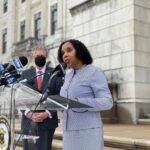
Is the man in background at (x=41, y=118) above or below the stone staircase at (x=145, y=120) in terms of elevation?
above

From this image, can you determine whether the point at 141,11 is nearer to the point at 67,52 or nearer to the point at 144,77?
the point at 144,77

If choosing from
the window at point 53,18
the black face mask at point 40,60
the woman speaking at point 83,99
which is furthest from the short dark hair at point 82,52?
the window at point 53,18

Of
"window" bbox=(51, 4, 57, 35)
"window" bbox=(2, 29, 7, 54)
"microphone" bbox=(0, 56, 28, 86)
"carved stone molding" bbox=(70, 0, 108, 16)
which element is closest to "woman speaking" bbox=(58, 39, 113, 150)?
"microphone" bbox=(0, 56, 28, 86)

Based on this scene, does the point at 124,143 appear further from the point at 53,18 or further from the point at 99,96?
the point at 53,18

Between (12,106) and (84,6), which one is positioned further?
(84,6)

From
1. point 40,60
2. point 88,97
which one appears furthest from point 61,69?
point 40,60

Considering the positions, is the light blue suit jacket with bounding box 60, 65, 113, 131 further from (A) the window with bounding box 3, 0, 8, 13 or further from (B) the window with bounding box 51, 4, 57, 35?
(A) the window with bounding box 3, 0, 8, 13

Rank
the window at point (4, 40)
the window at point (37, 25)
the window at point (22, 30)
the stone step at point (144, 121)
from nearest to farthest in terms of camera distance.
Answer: the stone step at point (144, 121)
the window at point (37, 25)
the window at point (22, 30)
the window at point (4, 40)

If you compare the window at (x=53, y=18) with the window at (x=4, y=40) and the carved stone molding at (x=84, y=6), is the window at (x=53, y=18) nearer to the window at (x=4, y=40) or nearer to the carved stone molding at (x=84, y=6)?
the window at (x=4, y=40)

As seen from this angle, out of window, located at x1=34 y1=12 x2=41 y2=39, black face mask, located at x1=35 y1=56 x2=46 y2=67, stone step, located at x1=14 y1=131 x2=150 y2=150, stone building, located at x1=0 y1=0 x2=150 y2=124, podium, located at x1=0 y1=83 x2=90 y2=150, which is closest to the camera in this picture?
podium, located at x1=0 y1=83 x2=90 y2=150

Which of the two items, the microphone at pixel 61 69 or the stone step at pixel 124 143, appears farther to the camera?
the stone step at pixel 124 143

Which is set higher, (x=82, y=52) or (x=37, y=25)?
(x=37, y=25)

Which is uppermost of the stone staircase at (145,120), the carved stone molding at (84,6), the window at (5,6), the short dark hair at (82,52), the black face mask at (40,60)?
the window at (5,6)

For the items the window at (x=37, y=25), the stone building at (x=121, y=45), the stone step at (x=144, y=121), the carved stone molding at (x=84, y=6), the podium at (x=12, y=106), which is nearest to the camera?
the podium at (x=12, y=106)
